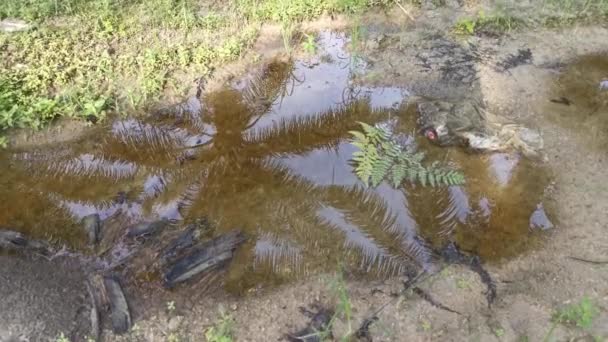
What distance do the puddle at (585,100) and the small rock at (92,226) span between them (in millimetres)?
4428

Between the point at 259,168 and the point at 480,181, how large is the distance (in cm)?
197

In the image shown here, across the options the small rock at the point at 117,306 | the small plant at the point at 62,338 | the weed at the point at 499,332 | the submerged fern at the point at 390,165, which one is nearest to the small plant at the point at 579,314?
the weed at the point at 499,332

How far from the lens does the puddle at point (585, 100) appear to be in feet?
16.9

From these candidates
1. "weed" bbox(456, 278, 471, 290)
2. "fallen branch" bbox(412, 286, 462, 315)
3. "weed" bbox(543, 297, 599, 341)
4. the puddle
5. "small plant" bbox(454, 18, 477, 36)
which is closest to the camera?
"weed" bbox(543, 297, 599, 341)

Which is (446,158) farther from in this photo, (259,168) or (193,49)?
(193,49)

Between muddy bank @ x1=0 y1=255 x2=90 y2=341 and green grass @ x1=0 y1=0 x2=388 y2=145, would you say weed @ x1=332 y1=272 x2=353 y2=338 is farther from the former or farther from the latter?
green grass @ x1=0 y1=0 x2=388 y2=145

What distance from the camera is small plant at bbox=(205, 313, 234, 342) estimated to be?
358cm

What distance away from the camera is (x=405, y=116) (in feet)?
17.5

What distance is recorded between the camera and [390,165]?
470cm

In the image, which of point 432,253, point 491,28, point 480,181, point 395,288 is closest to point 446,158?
point 480,181

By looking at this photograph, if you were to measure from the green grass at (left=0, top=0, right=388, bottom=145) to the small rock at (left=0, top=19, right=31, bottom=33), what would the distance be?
0.09m

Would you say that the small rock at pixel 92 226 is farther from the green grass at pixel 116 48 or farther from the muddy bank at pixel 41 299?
the green grass at pixel 116 48

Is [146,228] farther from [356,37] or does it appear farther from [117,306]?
[356,37]

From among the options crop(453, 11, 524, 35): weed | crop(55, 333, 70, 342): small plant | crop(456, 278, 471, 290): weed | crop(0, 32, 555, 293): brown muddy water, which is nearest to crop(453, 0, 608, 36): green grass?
crop(453, 11, 524, 35): weed
